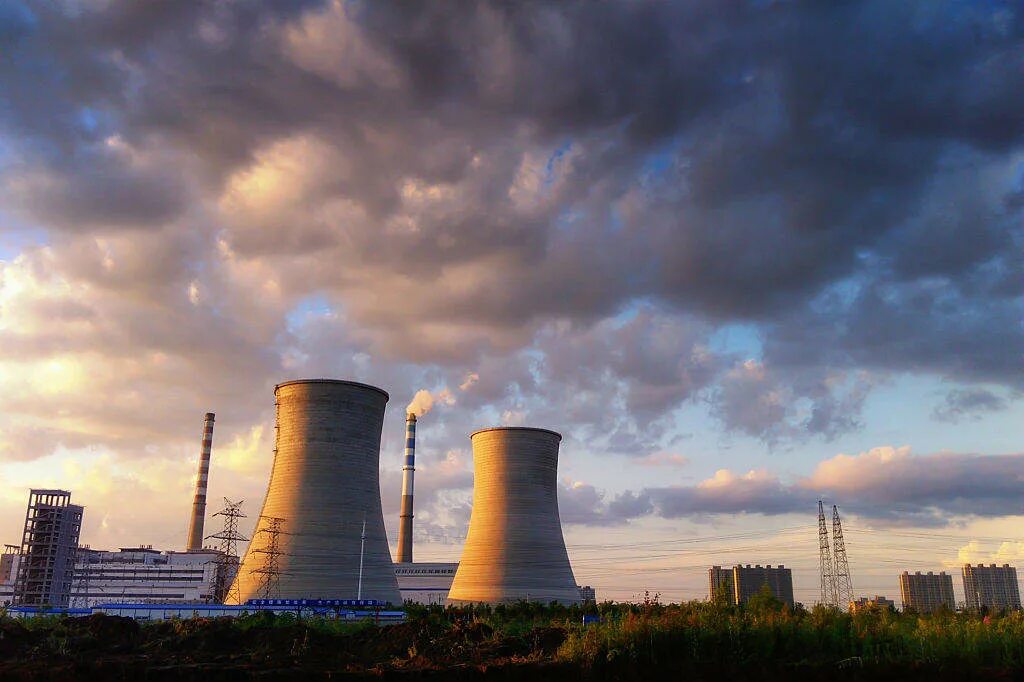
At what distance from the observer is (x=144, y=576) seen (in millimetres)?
65625

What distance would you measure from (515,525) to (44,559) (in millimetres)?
39041

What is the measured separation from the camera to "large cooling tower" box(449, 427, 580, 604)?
126 ft

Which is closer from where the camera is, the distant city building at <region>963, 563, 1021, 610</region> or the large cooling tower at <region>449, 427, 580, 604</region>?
the large cooling tower at <region>449, 427, 580, 604</region>

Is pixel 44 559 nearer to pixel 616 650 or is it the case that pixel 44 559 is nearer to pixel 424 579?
pixel 424 579

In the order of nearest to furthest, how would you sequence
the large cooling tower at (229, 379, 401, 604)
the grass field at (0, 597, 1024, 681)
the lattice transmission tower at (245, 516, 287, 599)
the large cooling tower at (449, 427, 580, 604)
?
1. the grass field at (0, 597, 1024, 681)
2. the lattice transmission tower at (245, 516, 287, 599)
3. the large cooling tower at (229, 379, 401, 604)
4. the large cooling tower at (449, 427, 580, 604)

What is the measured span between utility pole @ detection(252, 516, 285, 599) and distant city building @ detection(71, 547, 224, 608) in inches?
1327

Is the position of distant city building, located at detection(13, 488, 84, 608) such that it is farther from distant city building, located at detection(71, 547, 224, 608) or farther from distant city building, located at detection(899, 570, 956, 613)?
distant city building, located at detection(899, 570, 956, 613)

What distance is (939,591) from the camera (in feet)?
196

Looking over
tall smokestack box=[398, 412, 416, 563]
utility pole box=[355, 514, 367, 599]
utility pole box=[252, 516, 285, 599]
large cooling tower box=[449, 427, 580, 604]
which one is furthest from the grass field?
tall smokestack box=[398, 412, 416, 563]

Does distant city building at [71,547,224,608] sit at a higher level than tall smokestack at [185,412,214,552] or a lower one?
lower

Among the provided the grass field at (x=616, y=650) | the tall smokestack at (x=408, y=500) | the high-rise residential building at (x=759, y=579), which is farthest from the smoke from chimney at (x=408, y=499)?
the grass field at (x=616, y=650)

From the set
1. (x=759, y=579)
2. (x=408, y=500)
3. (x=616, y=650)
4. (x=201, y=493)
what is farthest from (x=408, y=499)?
(x=616, y=650)

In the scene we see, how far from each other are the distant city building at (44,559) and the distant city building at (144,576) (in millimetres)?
4731

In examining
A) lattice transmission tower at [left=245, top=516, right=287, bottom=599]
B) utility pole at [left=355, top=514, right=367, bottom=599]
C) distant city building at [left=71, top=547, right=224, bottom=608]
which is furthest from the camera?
distant city building at [left=71, top=547, right=224, bottom=608]
